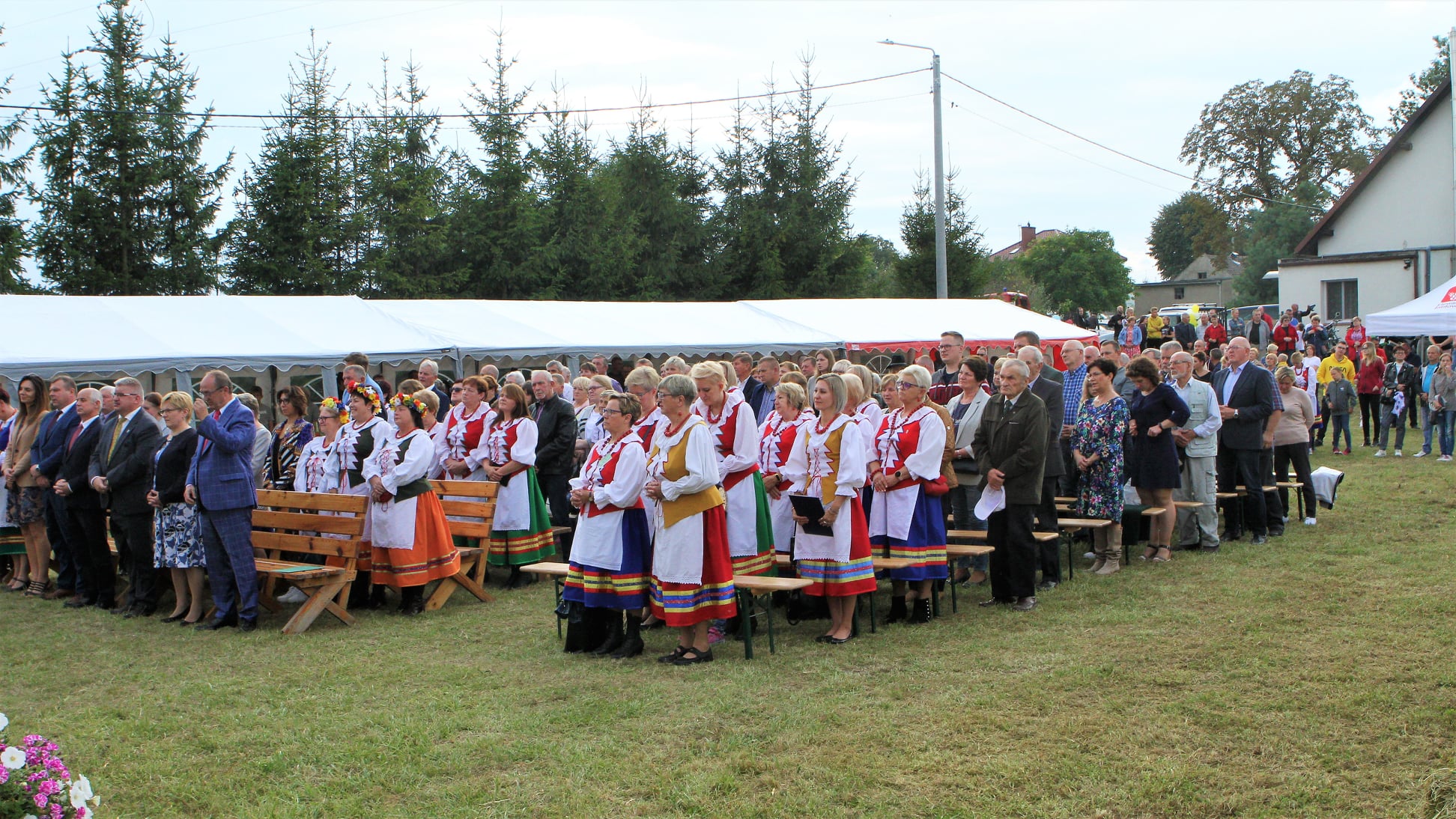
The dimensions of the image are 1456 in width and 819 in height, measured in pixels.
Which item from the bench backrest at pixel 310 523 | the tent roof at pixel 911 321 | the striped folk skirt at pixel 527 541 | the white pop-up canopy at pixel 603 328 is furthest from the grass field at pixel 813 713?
the tent roof at pixel 911 321

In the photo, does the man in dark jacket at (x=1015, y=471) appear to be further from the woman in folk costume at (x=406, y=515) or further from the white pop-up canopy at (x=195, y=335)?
the white pop-up canopy at (x=195, y=335)

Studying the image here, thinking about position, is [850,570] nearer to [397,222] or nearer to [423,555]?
[423,555]

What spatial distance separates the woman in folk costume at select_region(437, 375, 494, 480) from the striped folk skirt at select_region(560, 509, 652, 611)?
312cm

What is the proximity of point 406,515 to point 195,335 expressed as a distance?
8.52m

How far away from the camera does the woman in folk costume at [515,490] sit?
9.56 m

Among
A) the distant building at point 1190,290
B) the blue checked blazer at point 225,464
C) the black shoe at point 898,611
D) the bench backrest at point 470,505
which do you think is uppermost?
the distant building at point 1190,290

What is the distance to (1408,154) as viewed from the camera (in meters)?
32.4

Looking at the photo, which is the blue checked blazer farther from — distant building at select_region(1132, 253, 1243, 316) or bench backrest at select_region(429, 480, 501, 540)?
distant building at select_region(1132, 253, 1243, 316)

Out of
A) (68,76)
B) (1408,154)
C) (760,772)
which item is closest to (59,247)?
(68,76)

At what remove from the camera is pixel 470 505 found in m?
9.19

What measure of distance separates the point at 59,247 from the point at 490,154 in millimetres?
11520

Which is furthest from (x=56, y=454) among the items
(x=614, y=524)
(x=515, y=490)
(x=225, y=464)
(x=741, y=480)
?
(x=741, y=480)

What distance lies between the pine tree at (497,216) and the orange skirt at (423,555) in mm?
22442

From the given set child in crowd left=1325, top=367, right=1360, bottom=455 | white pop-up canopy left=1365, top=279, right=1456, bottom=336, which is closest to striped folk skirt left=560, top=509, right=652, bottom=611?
child in crowd left=1325, top=367, right=1360, bottom=455
